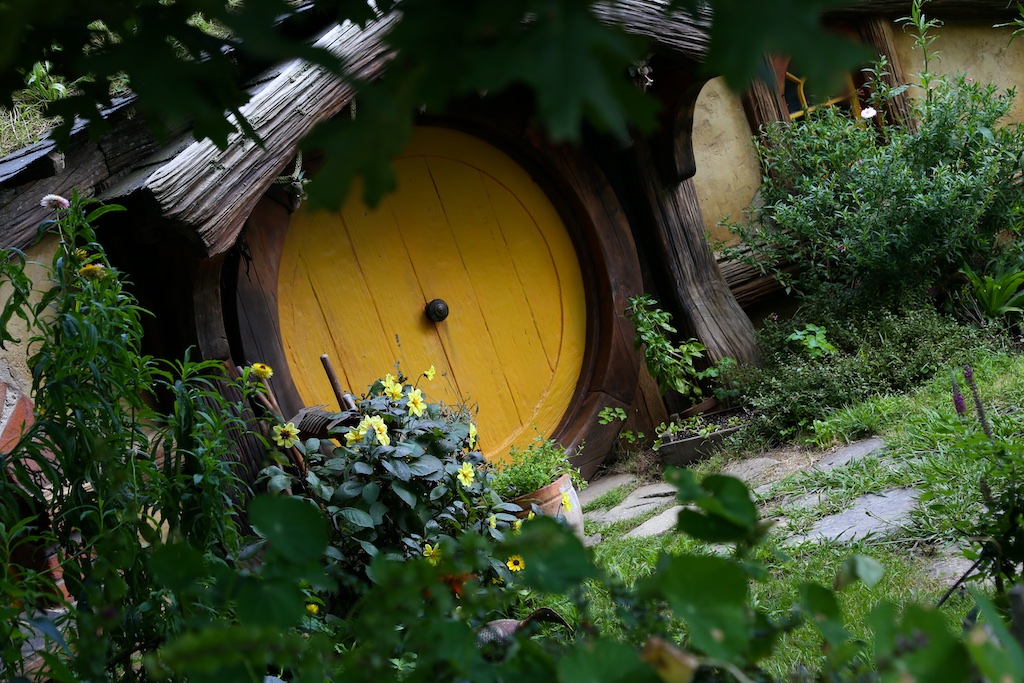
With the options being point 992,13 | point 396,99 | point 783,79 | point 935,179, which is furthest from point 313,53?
point 992,13

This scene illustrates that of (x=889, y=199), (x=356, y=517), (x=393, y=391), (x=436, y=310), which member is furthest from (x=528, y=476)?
A: (x=889, y=199)

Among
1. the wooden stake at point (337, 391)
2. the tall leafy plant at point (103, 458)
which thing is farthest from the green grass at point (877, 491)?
the wooden stake at point (337, 391)

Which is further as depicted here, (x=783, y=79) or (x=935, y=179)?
(x=783, y=79)

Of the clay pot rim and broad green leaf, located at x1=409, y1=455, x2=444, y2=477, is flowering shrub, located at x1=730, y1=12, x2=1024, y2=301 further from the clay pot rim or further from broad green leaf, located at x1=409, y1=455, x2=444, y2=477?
broad green leaf, located at x1=409, y1=455, x2=444, y2=477

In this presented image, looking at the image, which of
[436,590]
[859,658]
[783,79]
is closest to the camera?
[436,590]

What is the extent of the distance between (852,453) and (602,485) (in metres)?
1.27

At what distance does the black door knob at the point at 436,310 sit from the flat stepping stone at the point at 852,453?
180cm

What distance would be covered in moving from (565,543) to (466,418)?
2.37m

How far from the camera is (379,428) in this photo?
2.72 m

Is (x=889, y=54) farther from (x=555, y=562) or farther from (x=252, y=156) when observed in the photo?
(x=555, y=562)

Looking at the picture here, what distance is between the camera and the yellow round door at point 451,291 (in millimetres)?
3984

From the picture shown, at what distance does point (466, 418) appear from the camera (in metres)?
3.20

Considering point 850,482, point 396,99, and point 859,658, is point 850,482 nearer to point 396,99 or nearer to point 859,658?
point 859,658

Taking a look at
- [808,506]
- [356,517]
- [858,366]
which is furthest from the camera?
[858,366]
